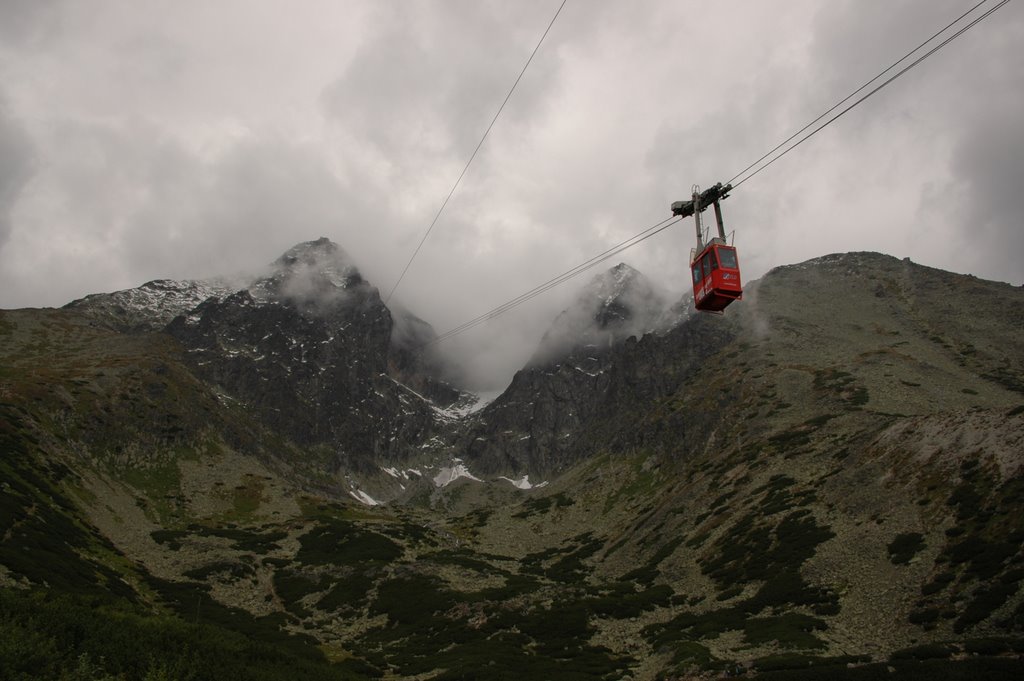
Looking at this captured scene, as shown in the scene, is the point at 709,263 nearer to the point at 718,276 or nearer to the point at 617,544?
the point at 718,276

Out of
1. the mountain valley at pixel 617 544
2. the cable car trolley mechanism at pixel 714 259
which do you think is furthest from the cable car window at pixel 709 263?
the mountain valley at pixel 617 544

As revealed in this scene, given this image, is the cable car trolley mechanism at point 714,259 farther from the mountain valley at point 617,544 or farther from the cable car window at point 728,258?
the mountain valley at point 617,544

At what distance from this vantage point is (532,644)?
6116 cm

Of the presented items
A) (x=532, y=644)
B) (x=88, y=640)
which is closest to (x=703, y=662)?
(x=532, y=644)

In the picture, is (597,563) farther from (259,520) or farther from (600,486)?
(259,520)

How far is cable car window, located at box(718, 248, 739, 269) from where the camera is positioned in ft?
91.9

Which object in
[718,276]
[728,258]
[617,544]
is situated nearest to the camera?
[718,276]

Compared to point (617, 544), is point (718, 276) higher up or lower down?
higher up

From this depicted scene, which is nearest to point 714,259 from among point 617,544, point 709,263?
point 709,263

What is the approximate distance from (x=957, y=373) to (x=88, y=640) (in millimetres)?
169928

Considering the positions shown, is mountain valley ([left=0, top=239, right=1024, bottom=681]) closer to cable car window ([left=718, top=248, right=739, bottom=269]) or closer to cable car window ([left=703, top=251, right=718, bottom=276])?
cable car window ([left=718, top=248, right=739, bottom=269])

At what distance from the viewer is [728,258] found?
28.2m

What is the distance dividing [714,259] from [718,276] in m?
0.92

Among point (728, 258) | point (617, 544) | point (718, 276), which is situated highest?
point (728, 258)
